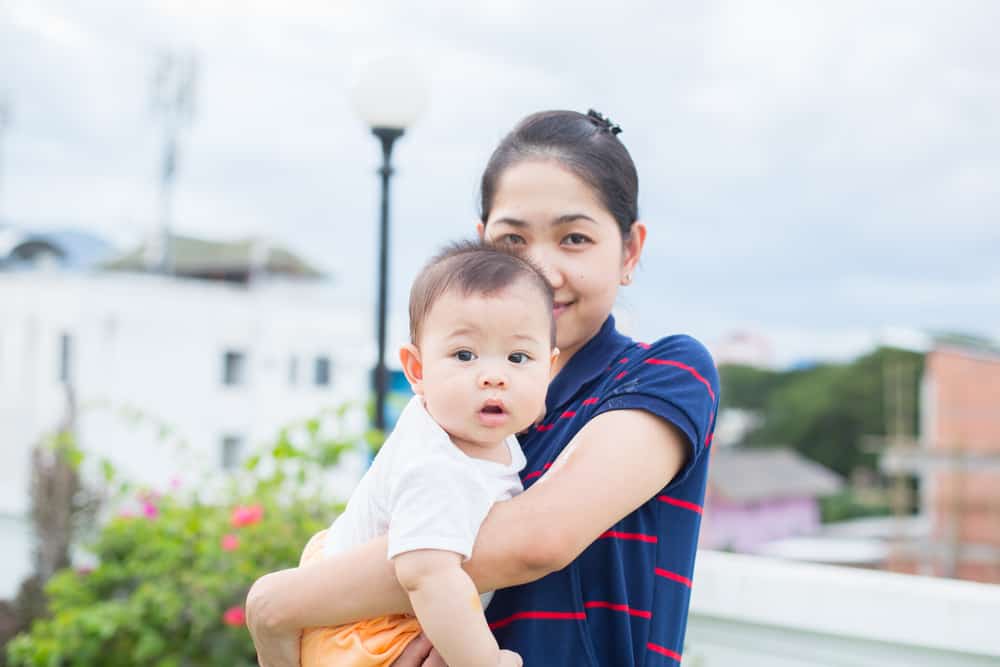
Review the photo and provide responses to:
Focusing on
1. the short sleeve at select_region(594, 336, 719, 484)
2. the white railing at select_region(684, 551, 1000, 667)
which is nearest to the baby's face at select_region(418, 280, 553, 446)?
the short sleeve at select_region(594, 336, 719, 484)

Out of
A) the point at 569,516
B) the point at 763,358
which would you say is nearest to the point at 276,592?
the point at 569,516

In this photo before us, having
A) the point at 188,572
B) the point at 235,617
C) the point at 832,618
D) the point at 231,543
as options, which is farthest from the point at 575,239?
the point at 188,572

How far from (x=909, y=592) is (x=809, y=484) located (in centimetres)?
4595

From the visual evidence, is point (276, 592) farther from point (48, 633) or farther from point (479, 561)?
point (48, 633)

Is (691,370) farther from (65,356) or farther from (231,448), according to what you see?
(231,448)

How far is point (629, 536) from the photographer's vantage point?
1426 mm

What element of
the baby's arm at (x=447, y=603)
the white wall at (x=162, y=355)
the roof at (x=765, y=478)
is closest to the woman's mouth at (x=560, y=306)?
the baby's arm at (x=447, y=603)

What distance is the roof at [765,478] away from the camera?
4516 centimetres

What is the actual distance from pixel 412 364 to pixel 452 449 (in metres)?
0.17

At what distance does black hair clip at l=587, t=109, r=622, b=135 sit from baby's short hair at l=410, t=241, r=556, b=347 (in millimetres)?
311

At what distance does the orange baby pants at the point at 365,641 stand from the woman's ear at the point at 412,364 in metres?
0.30

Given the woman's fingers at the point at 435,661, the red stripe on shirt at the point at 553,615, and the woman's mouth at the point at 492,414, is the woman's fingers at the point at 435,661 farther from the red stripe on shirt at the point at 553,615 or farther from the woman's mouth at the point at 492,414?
the woman's mouth at the point at 492,414

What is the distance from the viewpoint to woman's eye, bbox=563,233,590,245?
158 centimetres

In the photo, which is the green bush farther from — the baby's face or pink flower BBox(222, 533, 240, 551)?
the baby's face
